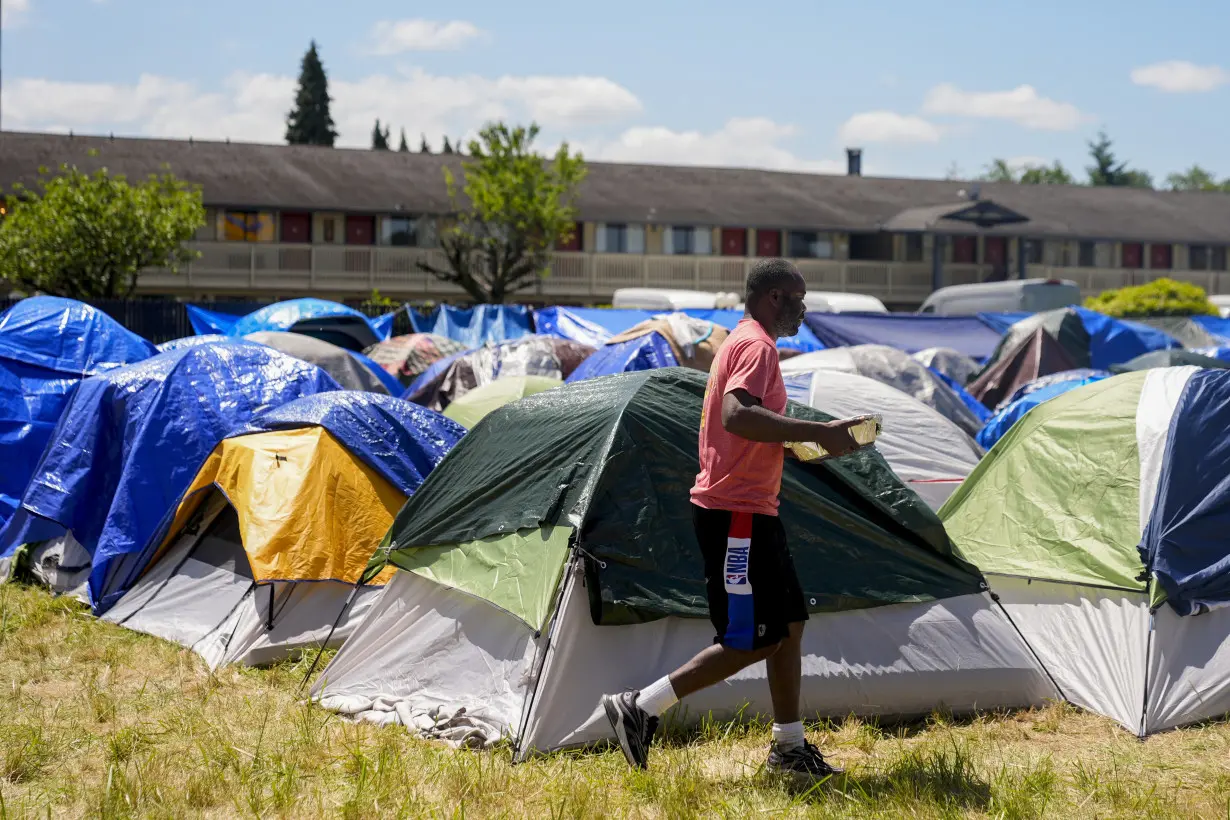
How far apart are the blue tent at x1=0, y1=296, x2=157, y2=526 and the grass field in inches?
166

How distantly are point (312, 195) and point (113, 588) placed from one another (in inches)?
1180

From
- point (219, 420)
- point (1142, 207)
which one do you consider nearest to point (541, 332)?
point (219, 420)

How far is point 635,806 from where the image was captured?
4.50 m

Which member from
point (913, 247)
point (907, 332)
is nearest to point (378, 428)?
point (907, 332)

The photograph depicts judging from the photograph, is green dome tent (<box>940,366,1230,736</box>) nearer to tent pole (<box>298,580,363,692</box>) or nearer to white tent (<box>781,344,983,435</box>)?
tent pole (<box>298,580,363,692</box>)

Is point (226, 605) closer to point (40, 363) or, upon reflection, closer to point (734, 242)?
point (40, 363)

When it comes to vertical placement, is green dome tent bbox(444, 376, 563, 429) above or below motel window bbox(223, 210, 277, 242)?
below

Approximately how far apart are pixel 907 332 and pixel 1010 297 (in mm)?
6720

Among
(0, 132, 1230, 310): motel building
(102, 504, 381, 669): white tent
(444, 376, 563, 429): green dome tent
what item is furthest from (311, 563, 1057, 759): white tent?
(0, 132, 1230, 310): motel building

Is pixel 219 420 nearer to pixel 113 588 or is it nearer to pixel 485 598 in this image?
pixel 113 588

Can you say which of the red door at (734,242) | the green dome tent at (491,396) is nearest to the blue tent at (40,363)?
the green dome tent at (491,396)

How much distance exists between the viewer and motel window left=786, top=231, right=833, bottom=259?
132 feet

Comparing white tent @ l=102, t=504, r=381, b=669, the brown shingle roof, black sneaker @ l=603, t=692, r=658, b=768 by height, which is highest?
the brown shingle roof

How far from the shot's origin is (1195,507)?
5895 mm
